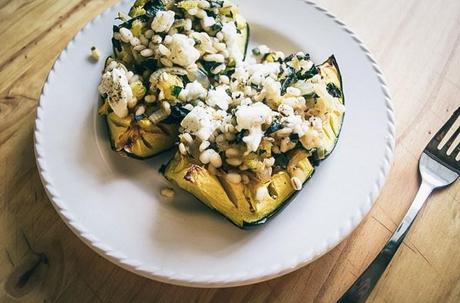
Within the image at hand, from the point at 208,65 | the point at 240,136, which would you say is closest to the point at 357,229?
the point at 240,136

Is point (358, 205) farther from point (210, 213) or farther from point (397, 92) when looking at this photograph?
point (397, 92)

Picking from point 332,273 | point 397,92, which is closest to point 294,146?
point 332,273

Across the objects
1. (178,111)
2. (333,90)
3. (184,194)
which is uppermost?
(333,90)

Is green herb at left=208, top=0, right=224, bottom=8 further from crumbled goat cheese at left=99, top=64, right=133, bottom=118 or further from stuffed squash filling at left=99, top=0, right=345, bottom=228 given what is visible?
crumbled goat cheese at left=99, top=64, right=133, bottom=118

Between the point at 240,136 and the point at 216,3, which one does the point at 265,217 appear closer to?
the point at 240,136

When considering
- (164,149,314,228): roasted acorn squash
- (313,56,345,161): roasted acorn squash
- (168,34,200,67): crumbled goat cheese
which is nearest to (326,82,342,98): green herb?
(313,56,345,161): roasted acorn squash

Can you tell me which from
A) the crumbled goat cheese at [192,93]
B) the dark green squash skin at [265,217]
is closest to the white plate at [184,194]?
the dark green squash skin at [265,217]
